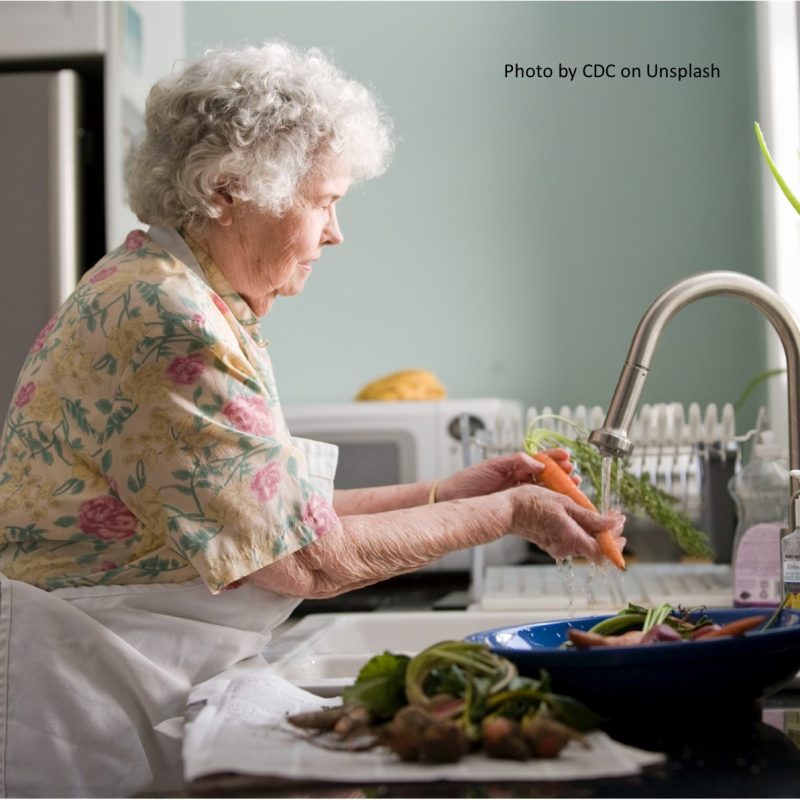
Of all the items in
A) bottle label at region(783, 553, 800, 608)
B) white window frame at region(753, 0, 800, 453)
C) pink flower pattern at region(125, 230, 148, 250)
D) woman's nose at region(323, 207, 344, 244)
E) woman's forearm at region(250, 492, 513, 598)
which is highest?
white window frame at region(753, 0, 800, 453)

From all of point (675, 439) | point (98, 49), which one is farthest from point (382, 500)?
point (98, 49)

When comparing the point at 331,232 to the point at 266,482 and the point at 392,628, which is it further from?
the point at 392,628

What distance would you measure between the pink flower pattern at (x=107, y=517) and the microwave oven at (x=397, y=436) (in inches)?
54.0

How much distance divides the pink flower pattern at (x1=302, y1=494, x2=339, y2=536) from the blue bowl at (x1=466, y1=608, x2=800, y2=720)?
0.27 metres

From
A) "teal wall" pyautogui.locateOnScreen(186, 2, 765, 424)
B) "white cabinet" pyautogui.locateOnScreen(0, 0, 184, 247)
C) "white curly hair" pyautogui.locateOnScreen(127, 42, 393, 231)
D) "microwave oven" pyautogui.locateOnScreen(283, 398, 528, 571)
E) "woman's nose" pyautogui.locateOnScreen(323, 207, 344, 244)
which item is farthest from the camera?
"teal wall" pyautogui.locateOnScreen(186, 2, 765, 424)

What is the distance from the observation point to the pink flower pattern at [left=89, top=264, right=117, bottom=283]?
1068 mm

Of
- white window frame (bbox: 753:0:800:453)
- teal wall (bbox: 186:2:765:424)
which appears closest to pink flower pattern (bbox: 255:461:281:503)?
white window frame (bbox: 753:0:800:453)

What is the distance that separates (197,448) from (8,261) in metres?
1.48

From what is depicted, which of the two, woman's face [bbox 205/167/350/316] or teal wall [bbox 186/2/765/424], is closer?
woman's face [bbox 205/167/350/316]

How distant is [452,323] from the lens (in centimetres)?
310

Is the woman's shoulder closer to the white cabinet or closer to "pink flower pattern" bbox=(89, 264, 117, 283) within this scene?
"pink flower pattern" bbox=(89, 264, 117, 283)

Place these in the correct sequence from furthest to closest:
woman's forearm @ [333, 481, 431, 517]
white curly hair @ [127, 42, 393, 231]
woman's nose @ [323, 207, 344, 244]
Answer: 1. woman's forearm @ [333, 481, 431, 517]
2. woman's nose @ [323, 207, 344, 244]
3. white curly hair @ [127, 42, 393, 231]

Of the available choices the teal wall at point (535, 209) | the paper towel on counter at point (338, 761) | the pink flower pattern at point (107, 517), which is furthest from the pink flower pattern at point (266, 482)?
the teal wall at point (535, 209)

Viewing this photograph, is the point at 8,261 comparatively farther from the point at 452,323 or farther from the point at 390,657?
the point at 390,657
